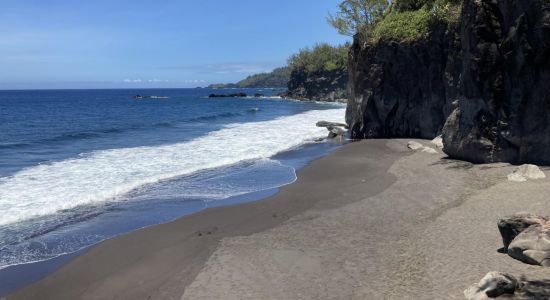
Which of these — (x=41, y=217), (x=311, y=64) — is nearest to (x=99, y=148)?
(x=41, y=217)

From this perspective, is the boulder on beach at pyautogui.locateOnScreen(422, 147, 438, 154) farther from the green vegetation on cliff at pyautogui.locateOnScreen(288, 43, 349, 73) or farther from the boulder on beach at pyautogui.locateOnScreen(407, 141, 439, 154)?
the green vegetation on cliff at pyautogui.locateOnScreen(288, 43, 349, 73)

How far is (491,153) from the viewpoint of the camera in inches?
775

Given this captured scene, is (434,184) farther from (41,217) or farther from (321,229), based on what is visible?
(41,217)

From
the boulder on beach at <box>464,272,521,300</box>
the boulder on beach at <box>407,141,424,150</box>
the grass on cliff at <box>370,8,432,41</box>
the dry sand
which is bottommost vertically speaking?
the dry sand

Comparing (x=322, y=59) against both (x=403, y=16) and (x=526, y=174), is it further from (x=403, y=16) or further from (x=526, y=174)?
(x=526, y=174)

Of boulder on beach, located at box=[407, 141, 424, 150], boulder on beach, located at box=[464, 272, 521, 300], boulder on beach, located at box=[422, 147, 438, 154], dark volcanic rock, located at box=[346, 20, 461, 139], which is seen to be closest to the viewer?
boulder on beach, located at box=[464, 272, 521, 300]

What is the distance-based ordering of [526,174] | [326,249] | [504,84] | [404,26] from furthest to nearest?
[404,26] < [504,84] < [526,174] < [326,249]

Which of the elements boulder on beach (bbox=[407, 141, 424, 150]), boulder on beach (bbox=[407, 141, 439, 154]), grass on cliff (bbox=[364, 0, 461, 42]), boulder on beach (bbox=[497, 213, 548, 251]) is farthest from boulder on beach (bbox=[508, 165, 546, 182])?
grass on cliff (bbox=[364, 0, 461, 42])

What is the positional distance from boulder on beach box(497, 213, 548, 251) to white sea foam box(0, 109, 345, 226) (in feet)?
46.5

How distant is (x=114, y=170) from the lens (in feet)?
79.0

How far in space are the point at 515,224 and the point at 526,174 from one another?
23.9ft

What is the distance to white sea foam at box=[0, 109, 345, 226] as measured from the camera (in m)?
17.9

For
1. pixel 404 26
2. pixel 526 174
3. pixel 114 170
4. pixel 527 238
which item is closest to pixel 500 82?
pixel 526 174

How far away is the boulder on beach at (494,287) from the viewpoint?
7.96 m
